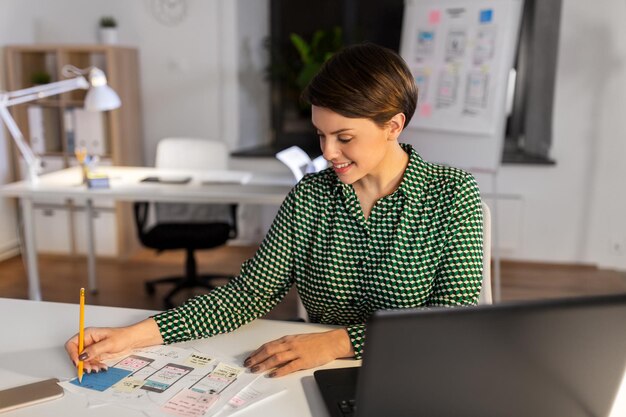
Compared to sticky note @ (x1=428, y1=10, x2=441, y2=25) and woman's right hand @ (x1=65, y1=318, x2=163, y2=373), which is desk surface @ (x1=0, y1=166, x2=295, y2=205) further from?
woman's right hand @ (x1=65, y1=318, x2=163, y2=373)

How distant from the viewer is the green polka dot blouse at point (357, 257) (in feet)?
4.53

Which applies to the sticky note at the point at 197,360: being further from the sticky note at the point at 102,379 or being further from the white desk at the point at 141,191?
the white desk at the point at 141,191

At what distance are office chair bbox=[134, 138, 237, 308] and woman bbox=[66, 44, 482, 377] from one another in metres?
1.98

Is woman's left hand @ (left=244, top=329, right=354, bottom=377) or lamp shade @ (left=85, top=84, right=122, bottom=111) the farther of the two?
lamp shade @ (left=85, top=84, right=122, bottom=111)

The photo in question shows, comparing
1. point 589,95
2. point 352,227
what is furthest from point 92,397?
point 589,95

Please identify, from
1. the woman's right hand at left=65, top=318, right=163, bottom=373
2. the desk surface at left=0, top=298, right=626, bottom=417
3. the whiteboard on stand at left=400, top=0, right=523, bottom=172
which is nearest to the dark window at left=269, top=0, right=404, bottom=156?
the whiteboard on stand at left=400, top=0, right=523, bottom=172

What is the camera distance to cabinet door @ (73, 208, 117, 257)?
14.5 ft

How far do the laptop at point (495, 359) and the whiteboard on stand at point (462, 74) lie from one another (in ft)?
9.35

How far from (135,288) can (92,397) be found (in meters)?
2.86

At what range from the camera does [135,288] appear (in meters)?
3.89

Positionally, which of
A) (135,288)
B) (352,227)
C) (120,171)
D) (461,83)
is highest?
(461,83)

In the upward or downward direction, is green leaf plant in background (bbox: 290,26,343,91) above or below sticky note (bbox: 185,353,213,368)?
above

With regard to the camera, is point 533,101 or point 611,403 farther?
point 533,101

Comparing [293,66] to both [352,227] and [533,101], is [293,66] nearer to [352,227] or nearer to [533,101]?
[533,101]
